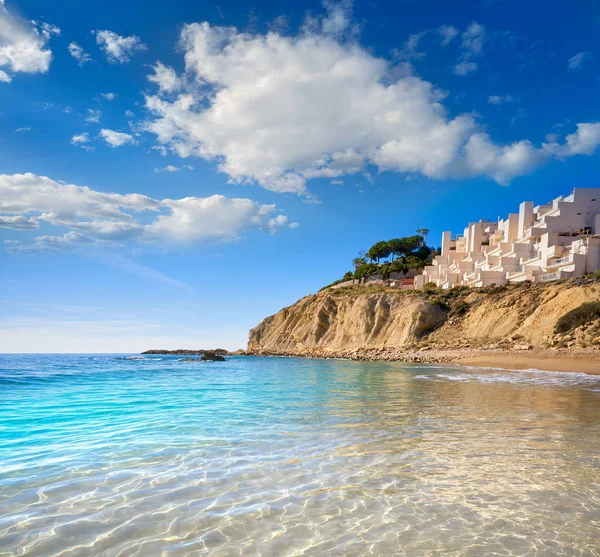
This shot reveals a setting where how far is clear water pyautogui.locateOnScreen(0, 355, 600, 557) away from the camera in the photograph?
416 centimetres

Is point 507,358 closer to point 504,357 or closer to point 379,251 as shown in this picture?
point 504,357

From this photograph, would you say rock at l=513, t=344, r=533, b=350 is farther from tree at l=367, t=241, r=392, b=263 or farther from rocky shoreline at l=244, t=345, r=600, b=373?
tree at l=367, t=241, r=392, b=263

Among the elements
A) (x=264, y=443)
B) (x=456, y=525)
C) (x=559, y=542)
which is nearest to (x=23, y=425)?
(x=264, y=443)

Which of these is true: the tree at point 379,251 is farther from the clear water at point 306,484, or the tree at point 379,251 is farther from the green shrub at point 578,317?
the clear water at point 306,484

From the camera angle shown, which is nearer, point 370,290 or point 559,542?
point 559,542

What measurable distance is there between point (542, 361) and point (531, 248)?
33693 mm

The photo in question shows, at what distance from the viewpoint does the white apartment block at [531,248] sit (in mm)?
52312

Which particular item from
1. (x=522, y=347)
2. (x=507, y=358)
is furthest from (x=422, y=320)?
(x=507, y=358)

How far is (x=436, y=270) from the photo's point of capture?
79.4 meters

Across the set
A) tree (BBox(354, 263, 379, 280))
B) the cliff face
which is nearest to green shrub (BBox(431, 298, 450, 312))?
the cliff face

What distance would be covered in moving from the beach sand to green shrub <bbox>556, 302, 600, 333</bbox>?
4.49 m

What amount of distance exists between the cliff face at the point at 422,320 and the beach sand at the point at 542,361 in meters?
2.76

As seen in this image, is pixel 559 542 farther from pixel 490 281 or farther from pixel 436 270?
pixel 436 270

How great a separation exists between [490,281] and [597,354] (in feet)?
103
